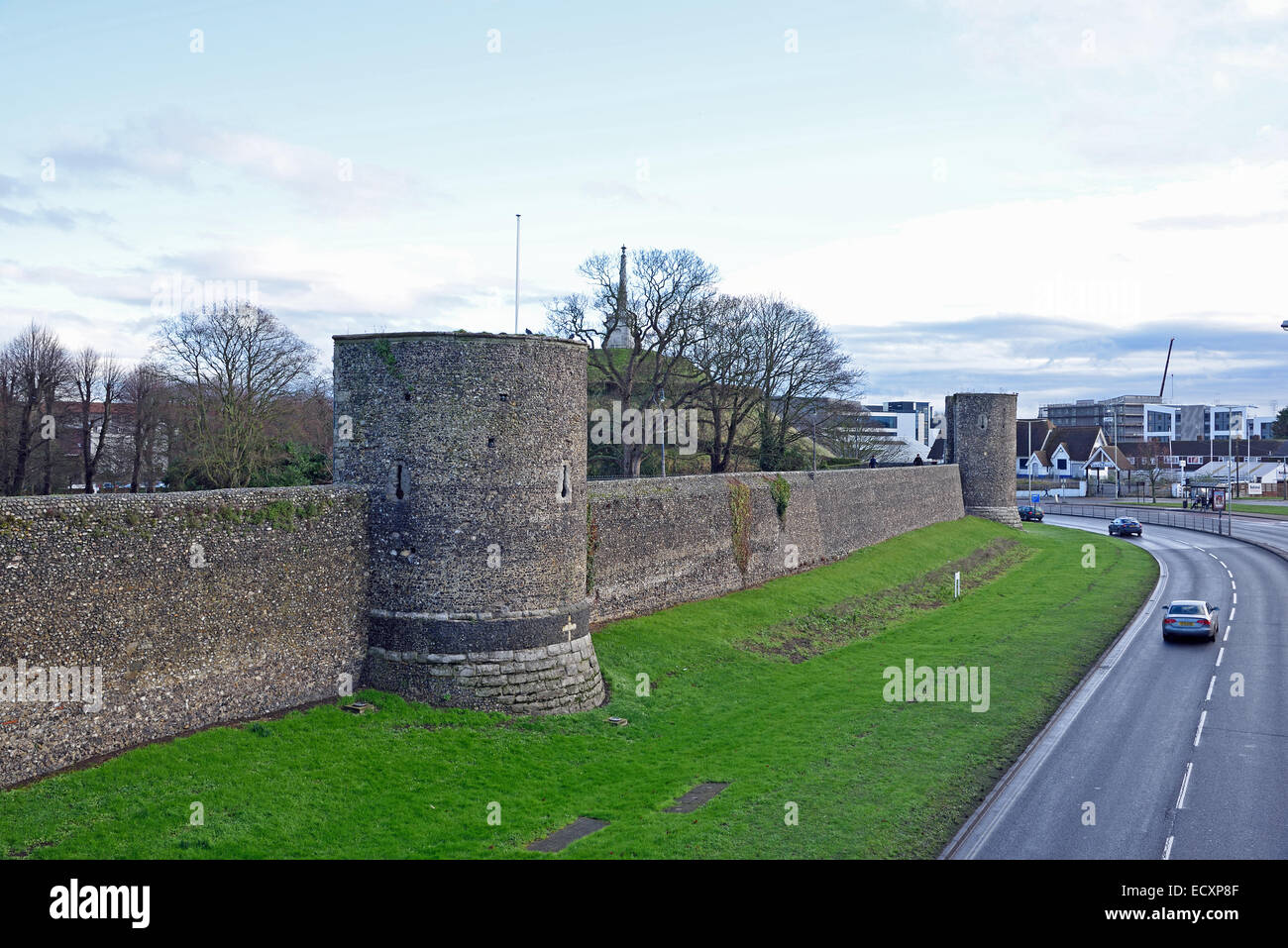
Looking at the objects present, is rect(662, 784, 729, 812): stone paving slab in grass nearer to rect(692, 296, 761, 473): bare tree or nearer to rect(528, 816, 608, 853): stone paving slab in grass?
rect(528, 816, 608, 853): stone paving slab in grass

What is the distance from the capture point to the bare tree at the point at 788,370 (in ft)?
197

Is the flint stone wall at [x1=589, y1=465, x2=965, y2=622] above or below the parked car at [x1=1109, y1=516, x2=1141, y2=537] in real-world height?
above

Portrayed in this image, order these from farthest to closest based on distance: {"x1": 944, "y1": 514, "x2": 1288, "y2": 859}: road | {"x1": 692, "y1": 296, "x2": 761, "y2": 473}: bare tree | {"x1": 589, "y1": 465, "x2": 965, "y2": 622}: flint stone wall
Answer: {"x1": 692, "y1": 296, "x2": 761, "y2": 473}: bare tree → {"x1": 589, "y1": 465, "x2": 965, "y2": 622}: flint stone wall → {"x1": 944, "y1": 514, "x2": 1288, "y2": 859}: road

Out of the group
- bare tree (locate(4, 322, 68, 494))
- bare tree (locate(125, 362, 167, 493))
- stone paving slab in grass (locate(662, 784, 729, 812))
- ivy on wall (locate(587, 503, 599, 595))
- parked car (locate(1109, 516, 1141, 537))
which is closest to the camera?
stone paving slab in grass (locate(662, 784, 729, 812))

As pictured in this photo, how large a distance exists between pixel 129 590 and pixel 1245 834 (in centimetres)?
1789

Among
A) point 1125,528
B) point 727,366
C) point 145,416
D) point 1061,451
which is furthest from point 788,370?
point 1061,451

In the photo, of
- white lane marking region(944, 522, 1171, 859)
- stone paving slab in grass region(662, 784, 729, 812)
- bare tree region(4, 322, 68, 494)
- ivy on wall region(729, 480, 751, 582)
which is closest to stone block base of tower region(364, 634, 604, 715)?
stone paving slab in grass region(662, 784, 729, 812)

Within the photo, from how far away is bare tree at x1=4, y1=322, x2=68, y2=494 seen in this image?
44656mm

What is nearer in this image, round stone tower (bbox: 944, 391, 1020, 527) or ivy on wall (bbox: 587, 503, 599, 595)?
ivy on wall (bbox: 587, 503, 599, 595)

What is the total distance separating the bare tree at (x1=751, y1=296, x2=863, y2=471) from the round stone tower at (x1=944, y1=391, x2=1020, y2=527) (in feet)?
36.7

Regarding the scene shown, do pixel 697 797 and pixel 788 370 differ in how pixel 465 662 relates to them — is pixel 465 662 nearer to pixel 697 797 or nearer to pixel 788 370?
Result: pixel 697 797

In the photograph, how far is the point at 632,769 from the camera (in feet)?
58.0

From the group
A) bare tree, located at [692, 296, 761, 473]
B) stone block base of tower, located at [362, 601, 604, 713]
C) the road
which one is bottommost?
the road
